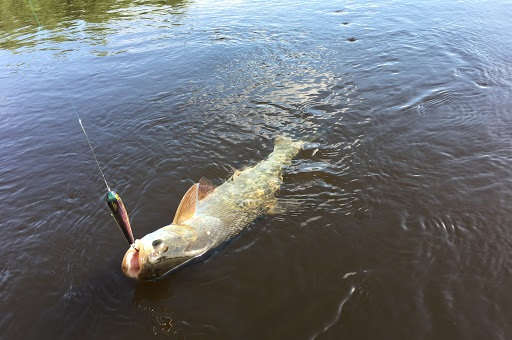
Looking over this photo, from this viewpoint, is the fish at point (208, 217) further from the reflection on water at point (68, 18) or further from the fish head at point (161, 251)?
the reflection on water at point (68, 18)

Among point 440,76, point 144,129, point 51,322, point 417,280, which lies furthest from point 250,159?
point 440,76

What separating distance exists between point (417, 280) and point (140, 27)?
600 inches

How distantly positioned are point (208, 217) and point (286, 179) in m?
1.71

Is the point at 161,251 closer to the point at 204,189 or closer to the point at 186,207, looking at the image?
the point at 186,207

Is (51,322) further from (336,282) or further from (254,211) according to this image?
(336,282)

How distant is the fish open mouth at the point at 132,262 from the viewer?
386 centimetres

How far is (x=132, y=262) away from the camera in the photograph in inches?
154

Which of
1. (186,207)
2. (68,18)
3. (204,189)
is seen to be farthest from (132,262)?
(68,18)

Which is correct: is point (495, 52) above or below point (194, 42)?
above

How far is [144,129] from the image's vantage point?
7691 mm

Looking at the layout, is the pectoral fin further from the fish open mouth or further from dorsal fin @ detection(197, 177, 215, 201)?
the fish open mouth

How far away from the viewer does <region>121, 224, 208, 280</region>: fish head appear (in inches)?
155

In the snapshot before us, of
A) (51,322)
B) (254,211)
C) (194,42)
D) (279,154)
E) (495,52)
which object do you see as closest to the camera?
(51,322)

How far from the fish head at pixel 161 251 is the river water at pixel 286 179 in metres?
0.21
